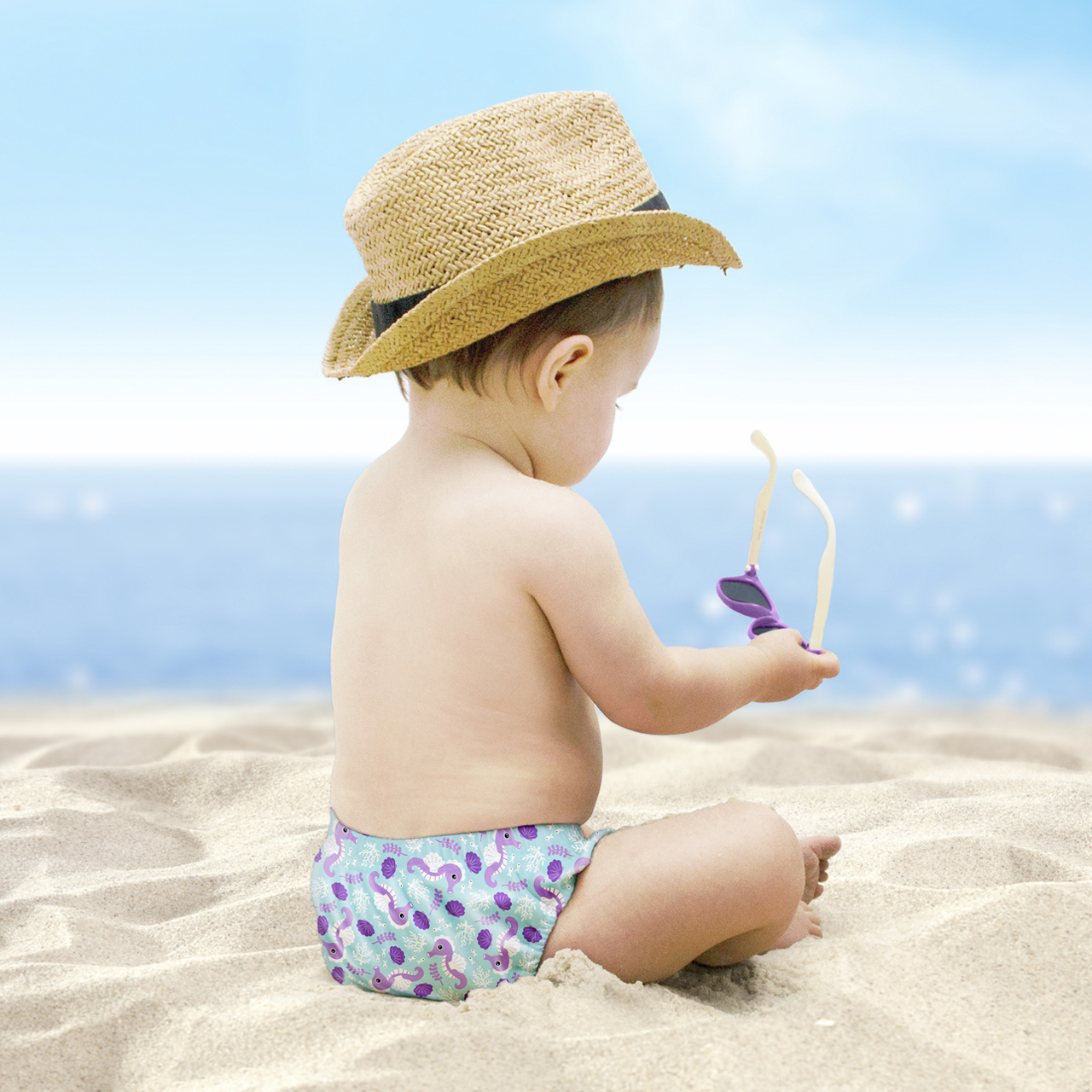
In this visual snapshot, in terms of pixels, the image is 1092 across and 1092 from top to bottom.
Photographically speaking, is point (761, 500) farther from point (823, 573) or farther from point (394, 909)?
point (394, 909)

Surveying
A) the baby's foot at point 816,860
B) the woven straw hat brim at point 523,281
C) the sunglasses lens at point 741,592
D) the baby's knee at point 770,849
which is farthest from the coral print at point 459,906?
the woven straw hat brim at point 523,281

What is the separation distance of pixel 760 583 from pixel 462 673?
0.45m

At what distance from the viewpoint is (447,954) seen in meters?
1.04

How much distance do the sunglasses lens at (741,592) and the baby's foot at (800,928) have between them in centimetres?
35

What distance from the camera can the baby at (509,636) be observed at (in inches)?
40.4

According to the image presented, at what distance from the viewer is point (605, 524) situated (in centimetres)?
105

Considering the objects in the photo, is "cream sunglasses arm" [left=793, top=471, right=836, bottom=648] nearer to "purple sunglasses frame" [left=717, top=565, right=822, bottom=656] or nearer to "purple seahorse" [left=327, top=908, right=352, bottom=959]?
"purple sunglasses frame" [left=717, top=565, right=822, bottom=656]

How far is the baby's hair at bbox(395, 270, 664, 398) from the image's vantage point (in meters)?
1.10

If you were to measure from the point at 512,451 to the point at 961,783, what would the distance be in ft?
3.90

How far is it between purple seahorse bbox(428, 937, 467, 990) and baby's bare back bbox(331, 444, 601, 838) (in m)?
0.10

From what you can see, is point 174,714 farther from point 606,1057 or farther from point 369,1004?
point 606,1057

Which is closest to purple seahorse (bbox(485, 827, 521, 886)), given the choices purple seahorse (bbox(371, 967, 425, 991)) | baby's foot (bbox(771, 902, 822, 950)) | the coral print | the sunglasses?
the coral print

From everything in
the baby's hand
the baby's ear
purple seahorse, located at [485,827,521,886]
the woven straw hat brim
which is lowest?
purple seahorse, located at [485,827,521,886]

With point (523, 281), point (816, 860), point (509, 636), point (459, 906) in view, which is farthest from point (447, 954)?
point (523, 281)
